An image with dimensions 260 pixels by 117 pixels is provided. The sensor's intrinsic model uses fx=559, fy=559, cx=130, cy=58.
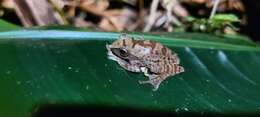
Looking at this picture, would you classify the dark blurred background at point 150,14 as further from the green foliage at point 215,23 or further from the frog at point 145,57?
the frog at point 145,57

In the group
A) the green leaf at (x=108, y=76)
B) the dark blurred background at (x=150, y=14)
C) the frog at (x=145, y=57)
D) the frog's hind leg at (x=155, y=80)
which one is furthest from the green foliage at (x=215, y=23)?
the frog's hind leg at (x=155, y=80)

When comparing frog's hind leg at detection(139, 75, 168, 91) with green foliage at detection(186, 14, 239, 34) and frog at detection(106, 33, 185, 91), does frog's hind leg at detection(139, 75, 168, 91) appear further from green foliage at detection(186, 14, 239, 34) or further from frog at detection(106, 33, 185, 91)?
green foliage at detection(186, 14, 239, 34)

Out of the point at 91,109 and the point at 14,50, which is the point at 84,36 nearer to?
the point at 14,50

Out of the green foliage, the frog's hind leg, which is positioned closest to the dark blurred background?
the green foliage

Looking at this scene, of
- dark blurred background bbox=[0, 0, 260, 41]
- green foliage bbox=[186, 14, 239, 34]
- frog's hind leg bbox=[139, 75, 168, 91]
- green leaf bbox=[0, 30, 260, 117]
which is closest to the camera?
green leaf bbox=[0, 30, 260, 117]

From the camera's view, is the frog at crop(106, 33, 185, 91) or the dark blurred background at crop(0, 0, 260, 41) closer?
the frog at crop(106, 33, 185, 91)

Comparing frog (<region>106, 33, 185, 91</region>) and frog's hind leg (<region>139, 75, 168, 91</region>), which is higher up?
frog (<region>106, 33, 185, 91</region>)

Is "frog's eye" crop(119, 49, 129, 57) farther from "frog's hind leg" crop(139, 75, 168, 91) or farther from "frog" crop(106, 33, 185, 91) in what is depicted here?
"frog's hind leg" crop(139, 75, 168, 91)

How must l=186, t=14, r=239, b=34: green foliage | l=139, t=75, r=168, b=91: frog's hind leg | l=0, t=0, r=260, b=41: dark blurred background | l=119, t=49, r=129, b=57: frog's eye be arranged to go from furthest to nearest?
l=0, t=0, r=260, b=41: dark blurred background, l=186, t=14, r=239, b=34: green foliage, l=119, t=49, r=129, b=57: frog's eye, l=139, t=75, r=168, b=91: frog's hind leg
